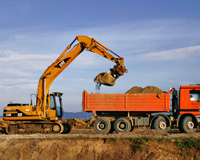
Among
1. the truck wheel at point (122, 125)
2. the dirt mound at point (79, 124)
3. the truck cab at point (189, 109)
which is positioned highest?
the truck cab at point (189, 109)

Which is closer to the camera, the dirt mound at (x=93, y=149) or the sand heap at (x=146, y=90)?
the dirt mound at (x=93, y=149)

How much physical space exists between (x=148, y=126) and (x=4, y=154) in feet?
30.5

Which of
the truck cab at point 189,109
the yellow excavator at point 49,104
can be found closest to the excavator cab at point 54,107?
the yellow excavator at point 49,104

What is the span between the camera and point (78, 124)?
92.9 feet

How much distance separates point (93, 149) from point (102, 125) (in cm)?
487

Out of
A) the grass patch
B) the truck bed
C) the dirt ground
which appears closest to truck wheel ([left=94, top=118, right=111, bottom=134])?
the truck bed

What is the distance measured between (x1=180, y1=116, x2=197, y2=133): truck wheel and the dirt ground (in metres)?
3.75

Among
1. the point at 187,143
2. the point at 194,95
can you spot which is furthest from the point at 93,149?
the point at 194,95

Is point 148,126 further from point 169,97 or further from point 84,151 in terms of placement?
point 84,151

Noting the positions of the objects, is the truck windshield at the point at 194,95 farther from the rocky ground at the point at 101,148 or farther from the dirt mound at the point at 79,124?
the dirt mound at the point at 79,124

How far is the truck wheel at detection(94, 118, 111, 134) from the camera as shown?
19641 mm

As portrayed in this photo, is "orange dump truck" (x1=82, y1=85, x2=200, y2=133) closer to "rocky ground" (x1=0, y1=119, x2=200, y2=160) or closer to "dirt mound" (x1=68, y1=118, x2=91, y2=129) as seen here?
"rocky ground" (x1=0, y1=119, x2=200, y2=160)

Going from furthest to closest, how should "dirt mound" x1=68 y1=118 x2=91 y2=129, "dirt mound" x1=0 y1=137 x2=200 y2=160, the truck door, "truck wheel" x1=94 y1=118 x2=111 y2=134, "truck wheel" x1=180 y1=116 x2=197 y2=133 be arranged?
"dirt mound" x1=68 y1=118 x2=91 y2=129
"truck wheel" x1=94 y1=118 x2=111 y2=134
the truck door
"truck wheel" x1=180 y1=116 x2=197 y2=133
"dirt mound" x1=0 y1=137 x2=200 y2=160

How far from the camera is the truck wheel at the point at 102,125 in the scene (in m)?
19.6
